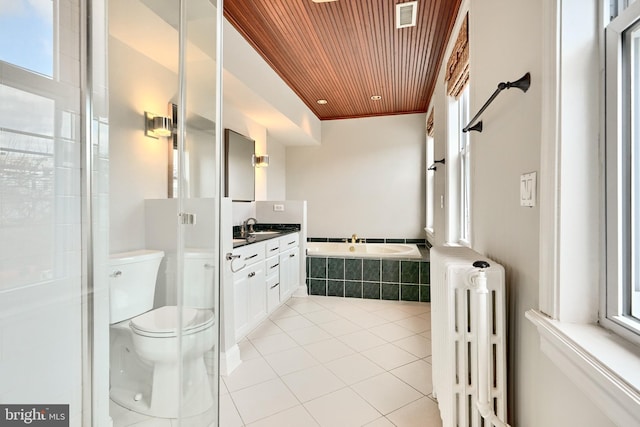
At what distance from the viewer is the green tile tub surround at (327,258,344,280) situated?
3791 mm

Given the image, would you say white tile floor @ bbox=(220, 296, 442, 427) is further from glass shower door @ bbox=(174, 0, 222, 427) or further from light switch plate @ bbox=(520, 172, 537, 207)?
light switch plate @ bbox=(520, 172, 537, 207)

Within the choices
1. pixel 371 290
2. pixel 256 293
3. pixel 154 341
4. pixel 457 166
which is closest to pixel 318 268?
pixel 371 290

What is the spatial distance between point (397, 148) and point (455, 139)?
2.12 meters

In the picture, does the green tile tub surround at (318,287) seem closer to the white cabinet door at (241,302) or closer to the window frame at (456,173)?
the white cabinet door at (241,302)

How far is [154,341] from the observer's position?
5.26ft

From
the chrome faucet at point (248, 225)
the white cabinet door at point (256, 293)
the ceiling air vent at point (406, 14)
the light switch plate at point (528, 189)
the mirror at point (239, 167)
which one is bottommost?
the white cabinet door at point (256, 293)

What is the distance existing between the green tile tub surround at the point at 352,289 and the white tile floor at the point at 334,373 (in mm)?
502

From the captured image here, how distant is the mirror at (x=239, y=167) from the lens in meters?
3.24

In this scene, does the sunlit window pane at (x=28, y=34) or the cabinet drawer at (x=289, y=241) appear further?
the cabinet drawer at (x=289, y=241)

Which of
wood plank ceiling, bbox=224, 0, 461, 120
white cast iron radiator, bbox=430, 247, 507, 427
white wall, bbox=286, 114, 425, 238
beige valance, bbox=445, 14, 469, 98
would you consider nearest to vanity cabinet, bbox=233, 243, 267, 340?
white cast iron radiator, bbox=430, 247, 507, 427

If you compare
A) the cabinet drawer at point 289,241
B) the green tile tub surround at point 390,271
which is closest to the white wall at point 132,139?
the cabinet drawer at point 289,241

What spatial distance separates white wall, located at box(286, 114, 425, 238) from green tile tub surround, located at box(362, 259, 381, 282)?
1.19m

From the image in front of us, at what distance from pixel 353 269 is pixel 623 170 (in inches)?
123

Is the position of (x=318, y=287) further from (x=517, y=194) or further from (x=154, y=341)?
(x=517, y=194)
